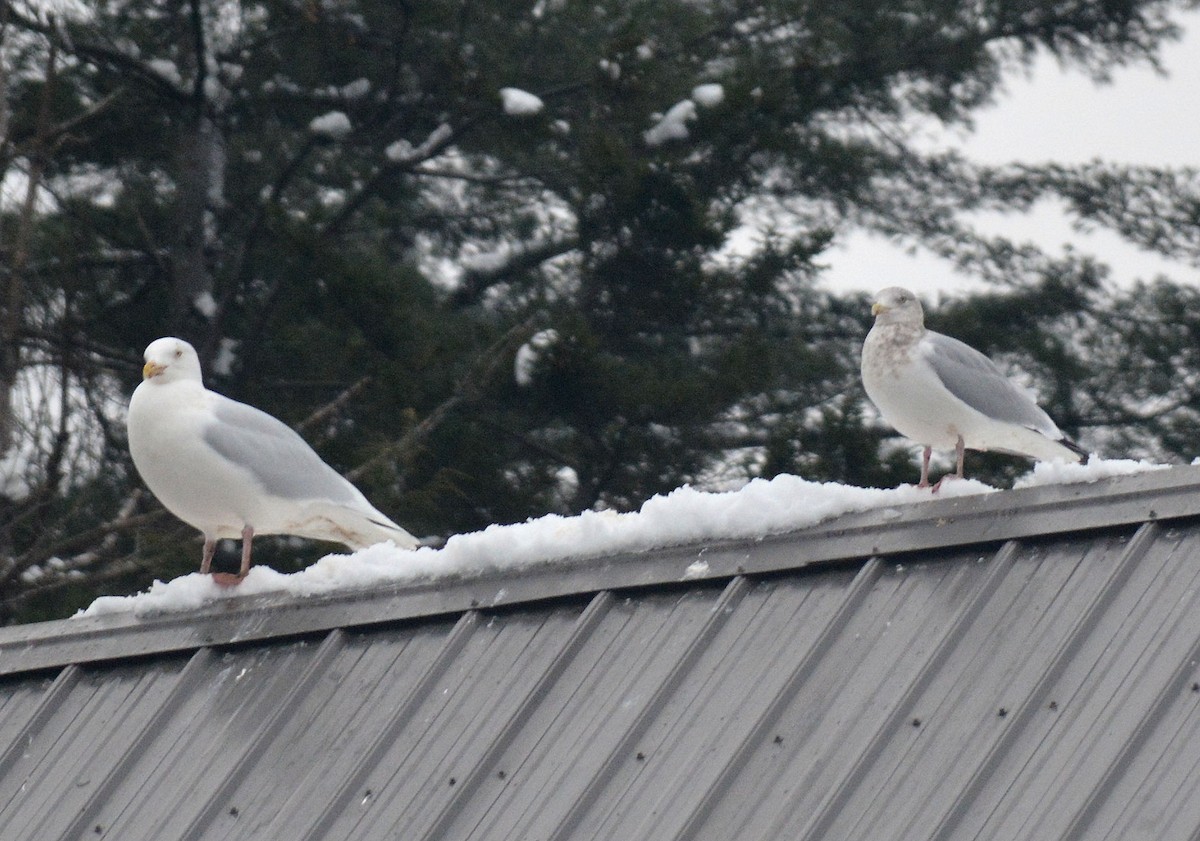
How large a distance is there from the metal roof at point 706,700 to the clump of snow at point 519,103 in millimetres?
9317

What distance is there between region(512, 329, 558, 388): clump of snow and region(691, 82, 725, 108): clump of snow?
74.4 inches

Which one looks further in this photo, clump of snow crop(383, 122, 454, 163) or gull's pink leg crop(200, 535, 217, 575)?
clump of snow crop(383, 122, 454, 163)

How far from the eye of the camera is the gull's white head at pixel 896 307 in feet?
18.4

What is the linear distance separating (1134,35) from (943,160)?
1.63 meters

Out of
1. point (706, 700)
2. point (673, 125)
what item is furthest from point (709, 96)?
point (706, 700)

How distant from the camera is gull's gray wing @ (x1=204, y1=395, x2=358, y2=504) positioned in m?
5.19

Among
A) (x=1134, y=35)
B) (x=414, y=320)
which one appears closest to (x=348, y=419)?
(x=414, y=320)

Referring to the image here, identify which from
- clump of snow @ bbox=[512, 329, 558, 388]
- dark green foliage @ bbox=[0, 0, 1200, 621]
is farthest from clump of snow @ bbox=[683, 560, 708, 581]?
clump of snow @ bbox=[512, 329, 558, 388]

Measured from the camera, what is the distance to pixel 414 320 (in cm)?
1280

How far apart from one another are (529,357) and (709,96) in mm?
2194

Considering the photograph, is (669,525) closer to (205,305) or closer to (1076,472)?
(1076,472)

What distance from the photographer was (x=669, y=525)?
12.5 ft

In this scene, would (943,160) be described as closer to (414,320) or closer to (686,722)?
(414,320)

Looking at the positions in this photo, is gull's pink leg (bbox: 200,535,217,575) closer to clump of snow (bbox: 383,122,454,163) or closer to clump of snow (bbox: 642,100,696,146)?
clump of snow (bbox: 642,100,696,146)
